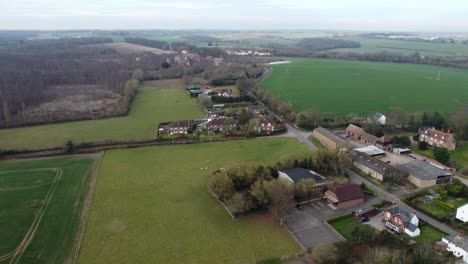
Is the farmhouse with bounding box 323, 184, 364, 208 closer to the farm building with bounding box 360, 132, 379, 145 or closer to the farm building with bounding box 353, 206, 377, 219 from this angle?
the farm building with bounding box 353, 206, 377, 219

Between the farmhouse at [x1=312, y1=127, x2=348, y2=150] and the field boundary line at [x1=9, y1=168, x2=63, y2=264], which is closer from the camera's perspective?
the field boundary line at [x1=9, y1=168, x2=63, y2=264]

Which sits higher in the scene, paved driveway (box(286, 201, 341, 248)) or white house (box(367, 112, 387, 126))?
white house (box(367, 112, 387, 126))

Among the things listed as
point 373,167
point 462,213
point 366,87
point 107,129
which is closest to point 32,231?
point 107,129

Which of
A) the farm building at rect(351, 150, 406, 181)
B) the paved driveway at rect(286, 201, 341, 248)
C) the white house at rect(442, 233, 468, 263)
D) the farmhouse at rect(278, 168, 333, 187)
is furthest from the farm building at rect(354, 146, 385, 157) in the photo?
the white house at rect(442, 233, 468, 263)

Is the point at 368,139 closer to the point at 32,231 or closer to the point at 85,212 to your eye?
the point at 85,212

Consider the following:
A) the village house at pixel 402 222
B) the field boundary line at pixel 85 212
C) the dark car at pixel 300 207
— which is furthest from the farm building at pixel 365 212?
the field boundary line at pixel 85 212

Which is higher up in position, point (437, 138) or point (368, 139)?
point (437, 138)

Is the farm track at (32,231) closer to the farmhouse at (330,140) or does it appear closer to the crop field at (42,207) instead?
the crop field at (42,207)
